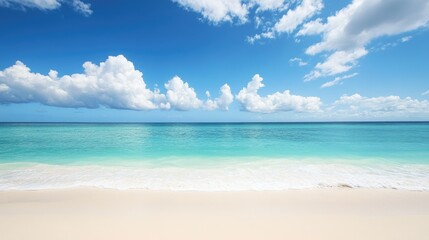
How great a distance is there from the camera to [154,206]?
17.6ft

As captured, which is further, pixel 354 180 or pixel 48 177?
pixel 48 177

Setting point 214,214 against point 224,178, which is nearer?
point 214,214

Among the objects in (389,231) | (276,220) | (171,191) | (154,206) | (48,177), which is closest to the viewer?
(389,231)

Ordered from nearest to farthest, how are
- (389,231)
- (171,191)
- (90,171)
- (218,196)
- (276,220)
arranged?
(389,231)
(276,220)
(218,196)
(171,191)
(90,171)

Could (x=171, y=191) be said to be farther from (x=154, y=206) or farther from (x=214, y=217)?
(x=214, y=217)

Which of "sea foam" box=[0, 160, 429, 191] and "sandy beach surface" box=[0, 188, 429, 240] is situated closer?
"sandy beach surface" box=[0, 188, 429, 240]

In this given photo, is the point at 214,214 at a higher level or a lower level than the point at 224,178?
higher

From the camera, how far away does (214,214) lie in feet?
15.9

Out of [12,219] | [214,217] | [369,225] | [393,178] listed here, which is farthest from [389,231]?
[12,219]

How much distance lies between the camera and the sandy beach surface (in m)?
4.00

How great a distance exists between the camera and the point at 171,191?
662 cm

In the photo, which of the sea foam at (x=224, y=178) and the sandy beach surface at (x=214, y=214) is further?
the sea foam at (x=224, y=178)

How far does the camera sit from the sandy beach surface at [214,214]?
13.1 ft

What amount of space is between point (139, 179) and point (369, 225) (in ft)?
26.6
